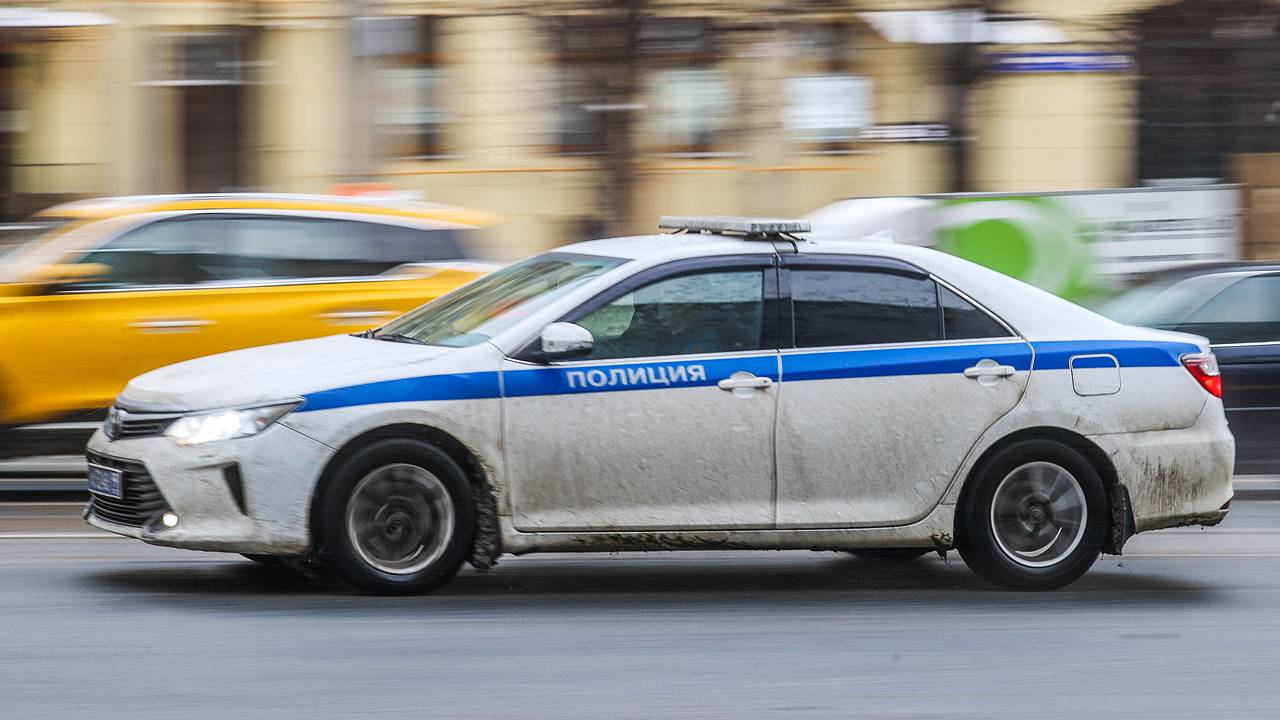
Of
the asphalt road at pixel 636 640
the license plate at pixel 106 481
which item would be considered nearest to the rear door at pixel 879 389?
the asphalt road at pixel 636 640

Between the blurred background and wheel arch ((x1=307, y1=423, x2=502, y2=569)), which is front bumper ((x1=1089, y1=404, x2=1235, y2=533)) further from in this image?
the blurred background

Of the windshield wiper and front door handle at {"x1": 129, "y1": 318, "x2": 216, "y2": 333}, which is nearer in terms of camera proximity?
the windshield wiper

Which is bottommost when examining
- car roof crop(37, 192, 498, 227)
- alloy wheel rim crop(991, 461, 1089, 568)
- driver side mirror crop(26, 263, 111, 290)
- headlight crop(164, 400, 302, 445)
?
alloy wheel rim crop(991, 461, 1089, 568)

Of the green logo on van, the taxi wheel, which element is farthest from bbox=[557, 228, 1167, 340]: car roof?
the green logo on van

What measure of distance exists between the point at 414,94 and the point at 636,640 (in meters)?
17.1

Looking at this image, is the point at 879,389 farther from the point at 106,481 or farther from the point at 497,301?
the point at 106,481

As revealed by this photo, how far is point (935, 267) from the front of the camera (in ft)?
24.5

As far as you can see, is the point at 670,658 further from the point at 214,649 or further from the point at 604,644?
the point at 214,649

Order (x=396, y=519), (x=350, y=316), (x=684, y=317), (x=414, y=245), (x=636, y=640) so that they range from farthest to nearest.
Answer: (x=414, y=245) → (x=350, y=316) → (x=684, y=317) → (x=396, y=519) → (x=636, y=640)

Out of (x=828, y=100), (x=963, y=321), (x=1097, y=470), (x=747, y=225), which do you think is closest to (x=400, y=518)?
(x=747, y=225)

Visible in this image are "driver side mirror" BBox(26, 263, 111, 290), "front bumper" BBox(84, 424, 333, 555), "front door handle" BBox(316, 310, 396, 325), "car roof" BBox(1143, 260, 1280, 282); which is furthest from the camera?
"car roof" BBox(1143, 260, 1280, 282)

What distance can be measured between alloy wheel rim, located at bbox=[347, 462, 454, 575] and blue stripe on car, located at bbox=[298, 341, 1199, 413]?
0.99 feet

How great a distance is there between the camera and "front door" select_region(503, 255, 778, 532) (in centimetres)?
691

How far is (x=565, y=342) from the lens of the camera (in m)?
6.85
